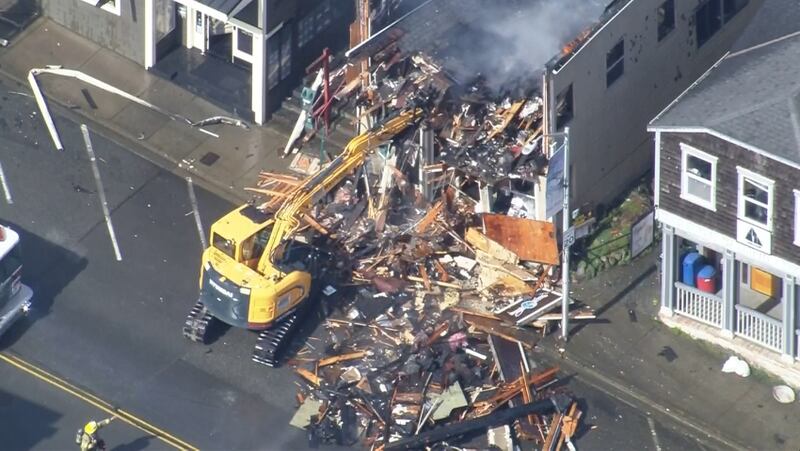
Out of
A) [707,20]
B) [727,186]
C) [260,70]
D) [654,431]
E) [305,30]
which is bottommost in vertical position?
[654,431]

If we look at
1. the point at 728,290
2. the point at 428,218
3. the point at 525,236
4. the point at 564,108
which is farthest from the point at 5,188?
the point at 728,290

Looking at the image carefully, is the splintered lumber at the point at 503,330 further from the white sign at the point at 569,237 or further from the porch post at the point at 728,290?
the porch post at the point at 728,290

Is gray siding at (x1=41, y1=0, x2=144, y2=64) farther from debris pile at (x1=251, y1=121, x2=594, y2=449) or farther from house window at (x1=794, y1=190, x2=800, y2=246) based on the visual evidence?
house window at (x1=794, y1=190, x2=800, y2=246)

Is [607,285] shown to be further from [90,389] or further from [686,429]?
[90,389]

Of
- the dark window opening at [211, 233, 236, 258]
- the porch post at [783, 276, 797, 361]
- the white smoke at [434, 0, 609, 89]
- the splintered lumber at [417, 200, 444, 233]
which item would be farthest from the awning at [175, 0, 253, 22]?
the porch post at [783, 276, 797, 361]

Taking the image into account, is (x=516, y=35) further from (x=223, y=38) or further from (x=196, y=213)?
(x=223, y=38)

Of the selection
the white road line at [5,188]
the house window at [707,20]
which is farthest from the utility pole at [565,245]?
the white road line at [5,188]

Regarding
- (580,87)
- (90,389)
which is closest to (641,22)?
(580,87)
